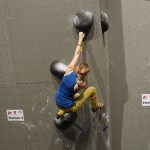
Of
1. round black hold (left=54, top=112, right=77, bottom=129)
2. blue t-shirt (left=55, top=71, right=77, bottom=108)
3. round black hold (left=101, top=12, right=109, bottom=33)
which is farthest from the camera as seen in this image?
round black hold (left=54, top=112, right=77, bottom=129)

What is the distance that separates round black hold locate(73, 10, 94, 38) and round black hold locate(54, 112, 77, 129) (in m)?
0.67

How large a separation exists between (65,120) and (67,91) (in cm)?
38

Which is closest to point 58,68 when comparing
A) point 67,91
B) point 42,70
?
point 42,70

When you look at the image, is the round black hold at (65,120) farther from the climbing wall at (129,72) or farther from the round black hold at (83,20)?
the round black hold at (83,20)

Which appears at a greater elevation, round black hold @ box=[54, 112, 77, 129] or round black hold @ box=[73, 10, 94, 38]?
round black hold @ box=[73, 10, 94, 38]

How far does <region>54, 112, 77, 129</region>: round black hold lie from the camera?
2.33 m

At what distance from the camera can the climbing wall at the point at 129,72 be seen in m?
2.27

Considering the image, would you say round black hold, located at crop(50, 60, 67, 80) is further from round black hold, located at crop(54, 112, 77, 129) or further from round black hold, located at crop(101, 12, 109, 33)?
round black hold, located at crop(101, 12, 109, 33)

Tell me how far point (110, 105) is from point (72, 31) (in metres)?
0.74

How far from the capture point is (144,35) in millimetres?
2289

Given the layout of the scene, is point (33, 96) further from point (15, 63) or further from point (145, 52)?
point (145, 52)

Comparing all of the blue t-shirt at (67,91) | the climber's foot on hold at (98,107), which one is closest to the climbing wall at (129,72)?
the climber's foot on hold at (98,107)

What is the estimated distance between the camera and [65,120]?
233cm

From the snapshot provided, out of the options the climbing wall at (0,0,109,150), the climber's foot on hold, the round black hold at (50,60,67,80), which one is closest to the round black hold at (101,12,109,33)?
the climbing wall at (0,0,109,150)
